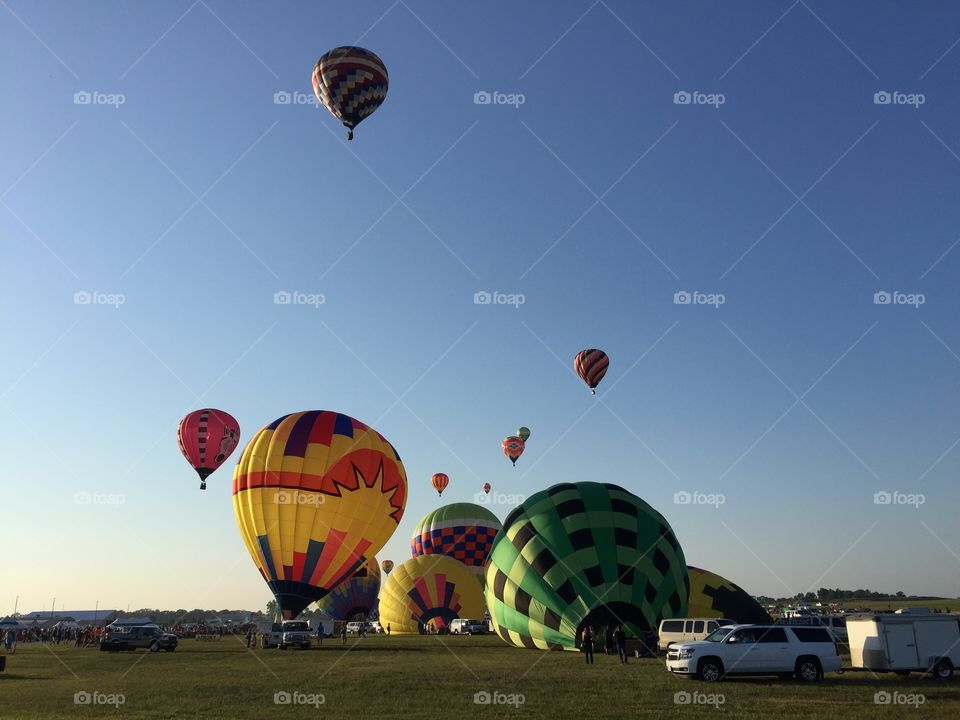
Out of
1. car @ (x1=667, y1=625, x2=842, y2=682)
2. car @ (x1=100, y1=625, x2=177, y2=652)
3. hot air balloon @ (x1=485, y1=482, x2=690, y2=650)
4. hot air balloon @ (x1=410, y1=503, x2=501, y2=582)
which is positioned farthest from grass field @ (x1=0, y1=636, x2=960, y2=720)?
hot air balloon @ (x1=410, y1=503, x2=501, y2=582)

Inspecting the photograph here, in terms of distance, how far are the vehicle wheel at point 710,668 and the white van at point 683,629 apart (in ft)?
22.0

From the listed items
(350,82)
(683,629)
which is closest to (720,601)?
(683,629)

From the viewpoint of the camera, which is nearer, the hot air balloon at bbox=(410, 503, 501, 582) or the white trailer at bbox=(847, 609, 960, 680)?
the white trailer at bbox=(847, 609, 960, 680)

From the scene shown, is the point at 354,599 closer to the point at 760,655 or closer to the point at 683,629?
the point at 683,629

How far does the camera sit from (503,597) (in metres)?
28.4

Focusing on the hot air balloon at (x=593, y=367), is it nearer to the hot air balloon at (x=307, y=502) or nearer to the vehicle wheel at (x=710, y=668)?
the hot air balloon at (x=307, y=502)

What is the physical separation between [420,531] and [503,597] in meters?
43.2

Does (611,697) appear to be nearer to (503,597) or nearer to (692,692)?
(692,692)

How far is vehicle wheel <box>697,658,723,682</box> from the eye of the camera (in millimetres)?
19281

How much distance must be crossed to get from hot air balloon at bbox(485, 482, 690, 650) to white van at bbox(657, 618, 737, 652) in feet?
1.16

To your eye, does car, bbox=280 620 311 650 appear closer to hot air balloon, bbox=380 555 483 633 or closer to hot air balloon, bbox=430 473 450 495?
hot air balloon, bbox=380 555 483 633

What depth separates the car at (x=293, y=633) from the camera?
1470 inches

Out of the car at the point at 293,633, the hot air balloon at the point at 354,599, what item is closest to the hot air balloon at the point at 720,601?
the car at the point at 293,633

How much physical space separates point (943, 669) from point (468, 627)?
33134 mm
